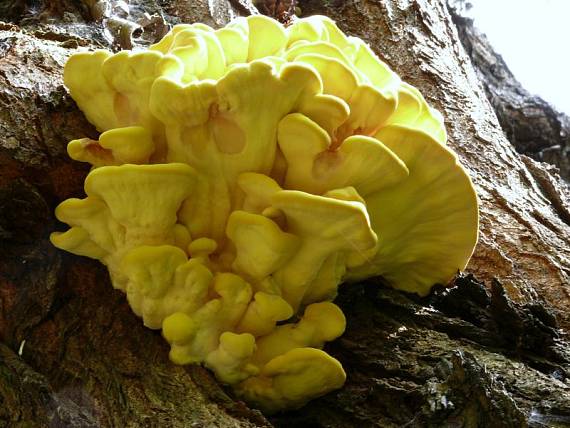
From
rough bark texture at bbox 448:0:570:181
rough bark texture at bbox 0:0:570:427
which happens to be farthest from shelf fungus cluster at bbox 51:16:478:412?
rough bark texture at bbox 448:0:570:181

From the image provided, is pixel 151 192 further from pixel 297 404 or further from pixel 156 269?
pixel 297 404

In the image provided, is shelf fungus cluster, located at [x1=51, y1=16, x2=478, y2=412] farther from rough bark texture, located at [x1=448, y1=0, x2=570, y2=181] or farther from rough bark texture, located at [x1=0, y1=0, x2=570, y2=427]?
rough bark texture, located at [x1=448, y1=0, x2=570, y2=181]

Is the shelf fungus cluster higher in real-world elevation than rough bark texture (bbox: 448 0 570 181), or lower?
lower

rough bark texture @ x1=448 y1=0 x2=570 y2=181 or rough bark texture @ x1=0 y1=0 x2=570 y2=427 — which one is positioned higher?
rough bark texture @ x1=448 y1=0 x2=570 y2=181

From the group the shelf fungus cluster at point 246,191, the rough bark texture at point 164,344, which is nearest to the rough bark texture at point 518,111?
the rough bark texture at point 164,344

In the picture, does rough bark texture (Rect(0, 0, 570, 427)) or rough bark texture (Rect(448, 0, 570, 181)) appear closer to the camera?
rough bark texture (Rect(0, 0, 570, 427))
